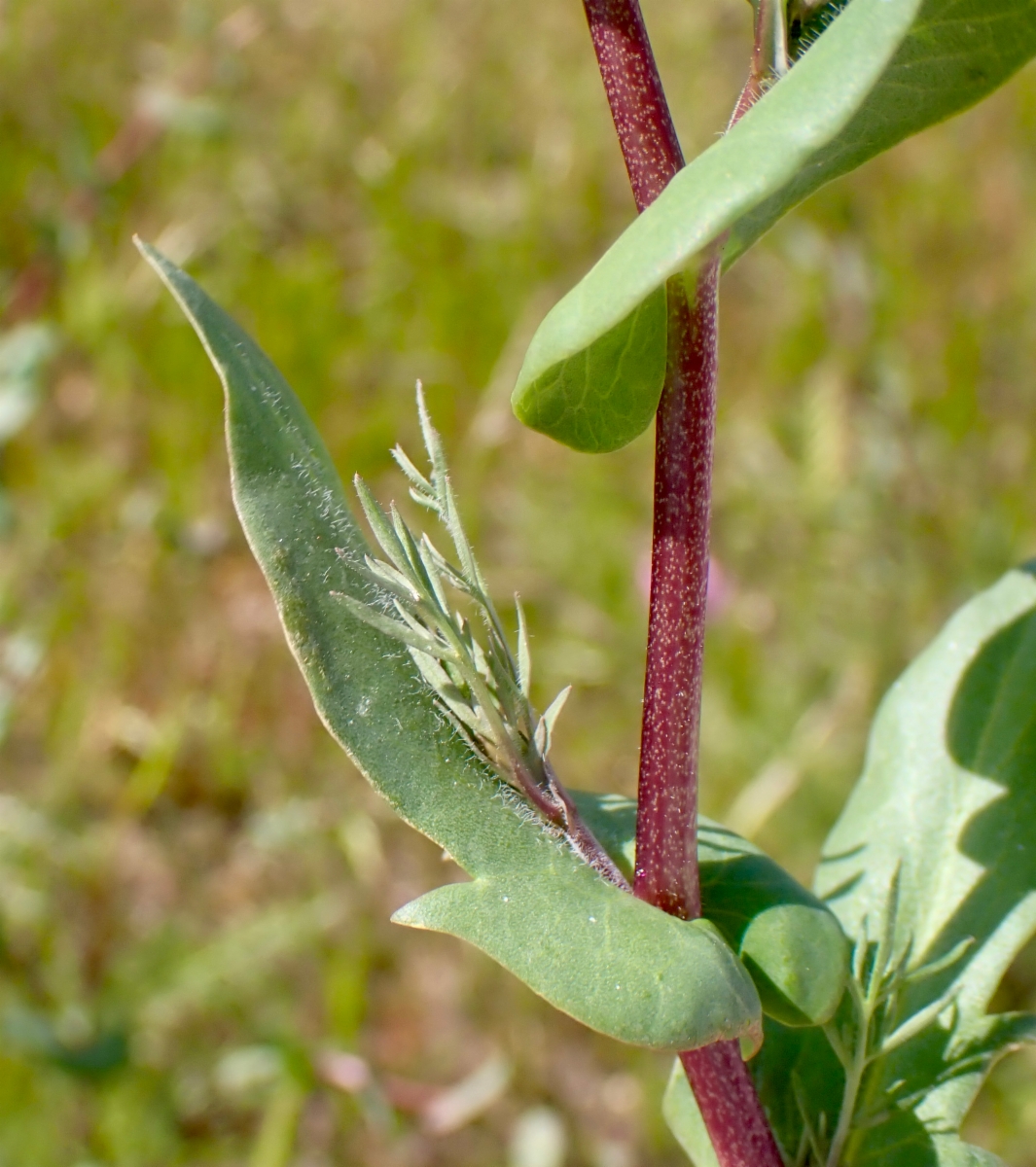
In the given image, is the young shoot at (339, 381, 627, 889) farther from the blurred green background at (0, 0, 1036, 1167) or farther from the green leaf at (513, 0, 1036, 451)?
the blurred green background at (0, 0, 1036, 1167)

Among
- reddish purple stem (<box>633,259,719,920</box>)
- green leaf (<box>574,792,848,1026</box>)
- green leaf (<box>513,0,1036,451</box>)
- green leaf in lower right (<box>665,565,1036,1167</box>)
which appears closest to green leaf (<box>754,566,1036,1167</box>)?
green leaf in lower right (<box>665,565,1036,1167</box>)

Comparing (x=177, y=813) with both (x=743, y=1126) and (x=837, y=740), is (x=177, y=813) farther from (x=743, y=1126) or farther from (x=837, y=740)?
(x=743, y=1126)

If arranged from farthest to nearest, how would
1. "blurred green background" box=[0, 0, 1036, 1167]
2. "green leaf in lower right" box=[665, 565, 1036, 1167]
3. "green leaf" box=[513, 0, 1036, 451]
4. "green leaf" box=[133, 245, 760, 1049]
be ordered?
"blurred green background" box=[0, 0, 1036, 1167], "green leaf in lower right" box=[665, 565, 1036, 1167], "green leaf" box=[133, 245, 760, 1049], "green leaf" box=[513, 0, 1036, 451]

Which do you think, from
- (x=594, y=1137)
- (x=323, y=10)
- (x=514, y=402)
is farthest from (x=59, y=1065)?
(x=323, y=10)

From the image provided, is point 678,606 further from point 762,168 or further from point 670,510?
point 762,168

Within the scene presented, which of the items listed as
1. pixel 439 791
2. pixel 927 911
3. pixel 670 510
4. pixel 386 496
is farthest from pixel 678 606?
pixel 386 496

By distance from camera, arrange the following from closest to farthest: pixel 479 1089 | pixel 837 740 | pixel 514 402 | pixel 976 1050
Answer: pixel 514 402
pixel 976 1050
pixel 479 1089
pixel 837 740

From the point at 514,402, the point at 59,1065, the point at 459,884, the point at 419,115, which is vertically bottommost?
the point at 59,1065
